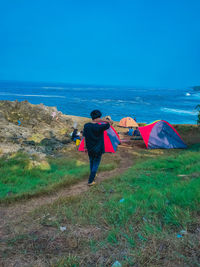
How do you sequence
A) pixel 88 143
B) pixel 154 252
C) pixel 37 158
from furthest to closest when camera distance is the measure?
pixel 37 158, pixel 88 143, pixel 154 252

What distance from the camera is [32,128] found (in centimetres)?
1984

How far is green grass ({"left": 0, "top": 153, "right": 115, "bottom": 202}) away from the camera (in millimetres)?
6523

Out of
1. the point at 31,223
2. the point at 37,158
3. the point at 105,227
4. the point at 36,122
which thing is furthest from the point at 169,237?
the point at 36,122

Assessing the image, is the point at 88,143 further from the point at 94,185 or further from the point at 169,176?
the point at 169,176

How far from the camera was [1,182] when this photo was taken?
7.83m

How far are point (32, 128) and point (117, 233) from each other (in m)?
18.0

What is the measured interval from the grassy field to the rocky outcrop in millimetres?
9073

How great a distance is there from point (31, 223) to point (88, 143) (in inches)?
119

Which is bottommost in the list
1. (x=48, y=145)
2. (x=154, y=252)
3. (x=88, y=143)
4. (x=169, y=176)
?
(x=48, y=145)

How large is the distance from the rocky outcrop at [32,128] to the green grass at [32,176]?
8.34 ft

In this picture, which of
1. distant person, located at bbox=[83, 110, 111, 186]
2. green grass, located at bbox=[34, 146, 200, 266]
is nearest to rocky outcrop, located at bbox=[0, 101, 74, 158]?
distant person, located at bbox=[83, 110, 111, 186]

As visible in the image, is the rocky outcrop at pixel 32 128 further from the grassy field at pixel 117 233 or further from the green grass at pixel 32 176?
the grassy field at pixel 117 233

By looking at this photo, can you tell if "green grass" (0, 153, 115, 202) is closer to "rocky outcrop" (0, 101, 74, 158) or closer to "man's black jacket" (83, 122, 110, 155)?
"man's black jacket" (83, 122, 110, 155)

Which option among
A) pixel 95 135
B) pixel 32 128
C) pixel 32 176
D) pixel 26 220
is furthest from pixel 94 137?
pixel 32 128
